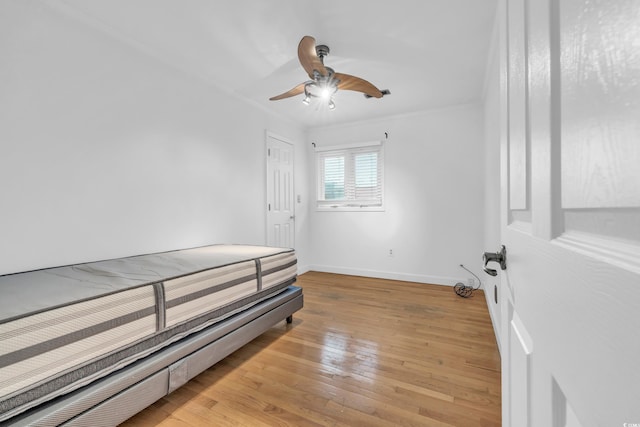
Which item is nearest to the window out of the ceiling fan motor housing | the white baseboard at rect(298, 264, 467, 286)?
the white baseboard at rect(298, 264, 467, 286)

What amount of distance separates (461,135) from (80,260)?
4310 mm

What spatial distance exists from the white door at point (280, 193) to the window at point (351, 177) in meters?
0.63

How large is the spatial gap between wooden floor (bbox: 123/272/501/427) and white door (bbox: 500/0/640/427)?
113 centimetres

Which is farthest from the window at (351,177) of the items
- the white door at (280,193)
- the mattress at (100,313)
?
the mattress at (100,313)

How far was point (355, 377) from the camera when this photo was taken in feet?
5.86

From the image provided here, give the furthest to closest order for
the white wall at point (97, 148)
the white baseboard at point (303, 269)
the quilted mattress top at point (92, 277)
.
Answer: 1. the white baseboard at point (303, 269)
2. the white wall at point (97, 148)
3. the quilted mattress top at point (92, 277)

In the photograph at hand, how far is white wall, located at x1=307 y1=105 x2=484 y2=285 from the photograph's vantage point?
3.68 m

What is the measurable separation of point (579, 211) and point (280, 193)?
388 cm

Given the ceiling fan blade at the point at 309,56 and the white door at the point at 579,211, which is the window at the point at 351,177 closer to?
the ceiling fan blade at the point at 309,56

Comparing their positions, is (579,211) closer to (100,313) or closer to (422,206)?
(100,313)

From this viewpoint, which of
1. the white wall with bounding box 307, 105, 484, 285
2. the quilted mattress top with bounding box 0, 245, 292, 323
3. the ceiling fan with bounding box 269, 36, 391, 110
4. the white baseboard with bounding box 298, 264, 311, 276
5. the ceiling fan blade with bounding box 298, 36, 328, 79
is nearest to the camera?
the quilted mattress top with bounding box 0, 245, 292, 323

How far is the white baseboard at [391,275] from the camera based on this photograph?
383cm

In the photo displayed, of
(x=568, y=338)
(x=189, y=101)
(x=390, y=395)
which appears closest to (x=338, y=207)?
(x=189, y=101)

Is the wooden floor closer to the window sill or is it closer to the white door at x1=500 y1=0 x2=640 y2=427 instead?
the white door at x1=500 y1=0 x2=640 y2=427
